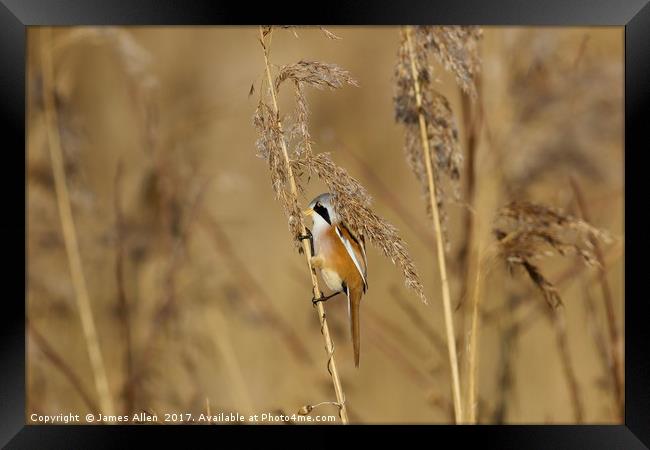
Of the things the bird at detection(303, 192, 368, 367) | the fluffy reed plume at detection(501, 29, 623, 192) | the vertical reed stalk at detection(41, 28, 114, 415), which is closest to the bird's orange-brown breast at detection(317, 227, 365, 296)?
the bird at detection(303, 192, 368, 367)

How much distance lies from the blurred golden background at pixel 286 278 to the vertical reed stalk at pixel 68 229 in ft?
0.11

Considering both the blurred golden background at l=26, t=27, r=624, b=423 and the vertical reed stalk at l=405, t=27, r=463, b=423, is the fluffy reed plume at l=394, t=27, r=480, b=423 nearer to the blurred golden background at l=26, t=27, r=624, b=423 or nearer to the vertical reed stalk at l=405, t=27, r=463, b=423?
the vertical reed stalk at l=405, t=27, r=463, b=423

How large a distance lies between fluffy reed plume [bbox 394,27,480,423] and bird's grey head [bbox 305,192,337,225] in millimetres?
283

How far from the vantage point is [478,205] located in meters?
2.57

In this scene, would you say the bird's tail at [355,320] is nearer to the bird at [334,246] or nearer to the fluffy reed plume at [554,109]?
the bird at [334,246]

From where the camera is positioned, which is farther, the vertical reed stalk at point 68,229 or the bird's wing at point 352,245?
the vertical reed stalk at point 68,229

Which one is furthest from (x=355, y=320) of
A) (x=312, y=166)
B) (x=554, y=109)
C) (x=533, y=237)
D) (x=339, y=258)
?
(x=554, y=109)

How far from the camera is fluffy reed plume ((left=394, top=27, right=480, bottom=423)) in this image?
2.10 m

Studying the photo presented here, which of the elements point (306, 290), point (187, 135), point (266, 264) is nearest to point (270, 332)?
point (306, 290)

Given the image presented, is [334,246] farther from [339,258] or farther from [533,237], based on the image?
[533,237]

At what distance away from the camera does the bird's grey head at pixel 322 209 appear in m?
2.09

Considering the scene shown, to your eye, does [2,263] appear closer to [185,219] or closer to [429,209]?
[185,219]

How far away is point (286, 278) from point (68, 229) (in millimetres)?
1357

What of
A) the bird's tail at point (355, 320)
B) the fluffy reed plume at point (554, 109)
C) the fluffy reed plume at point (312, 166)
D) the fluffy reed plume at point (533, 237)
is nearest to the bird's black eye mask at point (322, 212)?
the fluffy reed plume at point (312, 166)
